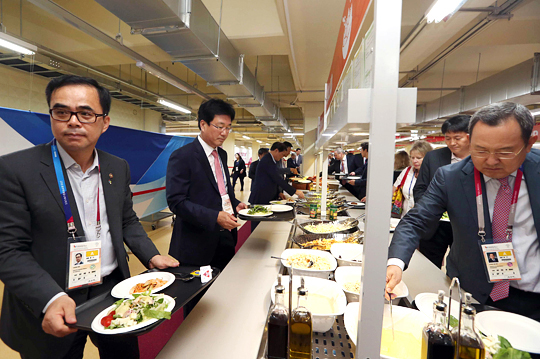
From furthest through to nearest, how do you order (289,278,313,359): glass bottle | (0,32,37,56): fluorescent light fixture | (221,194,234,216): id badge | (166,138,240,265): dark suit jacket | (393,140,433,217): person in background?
(0,32,37,56): fluorescent light fixture, (393,140,433,217): person in background, (221,194,234,216): id badge, (166,138,240,265): dark suit jacket, (289,278,313,359): glass bottle

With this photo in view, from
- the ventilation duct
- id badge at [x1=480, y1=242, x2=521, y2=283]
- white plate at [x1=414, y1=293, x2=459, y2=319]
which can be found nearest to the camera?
white plate at [x1=414, y1=293, x2=459, y2=319]

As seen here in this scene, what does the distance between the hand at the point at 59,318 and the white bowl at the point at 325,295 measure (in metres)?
0.72

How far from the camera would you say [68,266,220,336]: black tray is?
32.3 inches

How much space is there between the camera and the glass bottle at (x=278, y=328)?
78 centimetres

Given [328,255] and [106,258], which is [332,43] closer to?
[328,255]

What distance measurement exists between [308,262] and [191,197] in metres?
1.01

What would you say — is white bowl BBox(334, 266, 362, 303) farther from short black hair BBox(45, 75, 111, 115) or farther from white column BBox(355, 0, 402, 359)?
short black hair BBox(45, 75, 111, 115)

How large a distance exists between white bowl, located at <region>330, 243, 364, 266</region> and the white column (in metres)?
0.89

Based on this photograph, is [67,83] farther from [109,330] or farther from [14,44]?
[14,44]

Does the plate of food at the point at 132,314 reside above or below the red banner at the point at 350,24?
below

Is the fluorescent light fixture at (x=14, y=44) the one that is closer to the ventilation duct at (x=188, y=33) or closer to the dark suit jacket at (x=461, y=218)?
the ventilation duct at (x=188, y=33)

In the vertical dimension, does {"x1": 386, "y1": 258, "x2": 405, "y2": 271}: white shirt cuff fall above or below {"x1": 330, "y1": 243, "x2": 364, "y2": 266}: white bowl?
above

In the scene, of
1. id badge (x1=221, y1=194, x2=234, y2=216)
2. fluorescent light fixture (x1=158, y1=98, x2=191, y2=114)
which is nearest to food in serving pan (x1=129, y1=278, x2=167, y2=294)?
id badge (x1=221, y1=194, x2=234, y2=216)

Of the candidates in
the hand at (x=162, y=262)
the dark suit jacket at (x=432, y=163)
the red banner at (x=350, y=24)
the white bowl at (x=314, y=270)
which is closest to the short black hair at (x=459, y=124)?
the dark suit jacket at (x=432, y=163)
